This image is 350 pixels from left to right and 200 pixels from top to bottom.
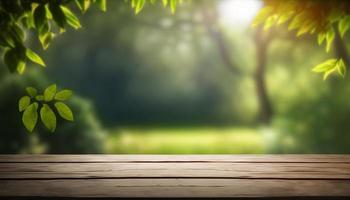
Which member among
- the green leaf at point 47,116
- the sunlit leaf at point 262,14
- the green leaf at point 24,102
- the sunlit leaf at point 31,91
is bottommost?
the green leaf at point 47,116

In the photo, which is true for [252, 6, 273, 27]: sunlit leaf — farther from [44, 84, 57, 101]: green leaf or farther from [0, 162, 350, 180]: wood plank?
[44, 84, 57, 101]: green leaf

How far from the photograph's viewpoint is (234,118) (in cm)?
1380

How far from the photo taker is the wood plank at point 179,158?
2199mm

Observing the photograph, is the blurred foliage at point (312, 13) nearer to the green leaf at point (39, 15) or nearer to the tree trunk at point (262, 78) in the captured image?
the green leaf at point (39, 15)

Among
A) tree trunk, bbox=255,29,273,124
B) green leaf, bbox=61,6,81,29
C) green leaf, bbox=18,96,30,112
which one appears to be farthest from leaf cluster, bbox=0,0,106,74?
tree trunk, bbox=255,29,273,124

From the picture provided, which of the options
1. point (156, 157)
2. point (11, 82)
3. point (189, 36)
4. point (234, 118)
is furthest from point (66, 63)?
point (156, 157)

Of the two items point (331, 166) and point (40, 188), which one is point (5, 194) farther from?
point (331, 166)

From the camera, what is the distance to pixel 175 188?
167 centimetres

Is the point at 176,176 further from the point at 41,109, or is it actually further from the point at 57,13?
the point at 57,13

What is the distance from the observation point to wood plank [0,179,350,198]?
5.24ft

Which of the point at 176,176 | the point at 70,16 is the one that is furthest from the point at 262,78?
the point at 70,16

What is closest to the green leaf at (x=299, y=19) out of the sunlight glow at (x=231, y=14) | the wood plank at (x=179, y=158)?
the wood plank at (x=179, y=158)

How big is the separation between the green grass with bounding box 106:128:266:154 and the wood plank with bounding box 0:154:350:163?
8.36m

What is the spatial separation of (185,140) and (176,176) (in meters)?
11.2
